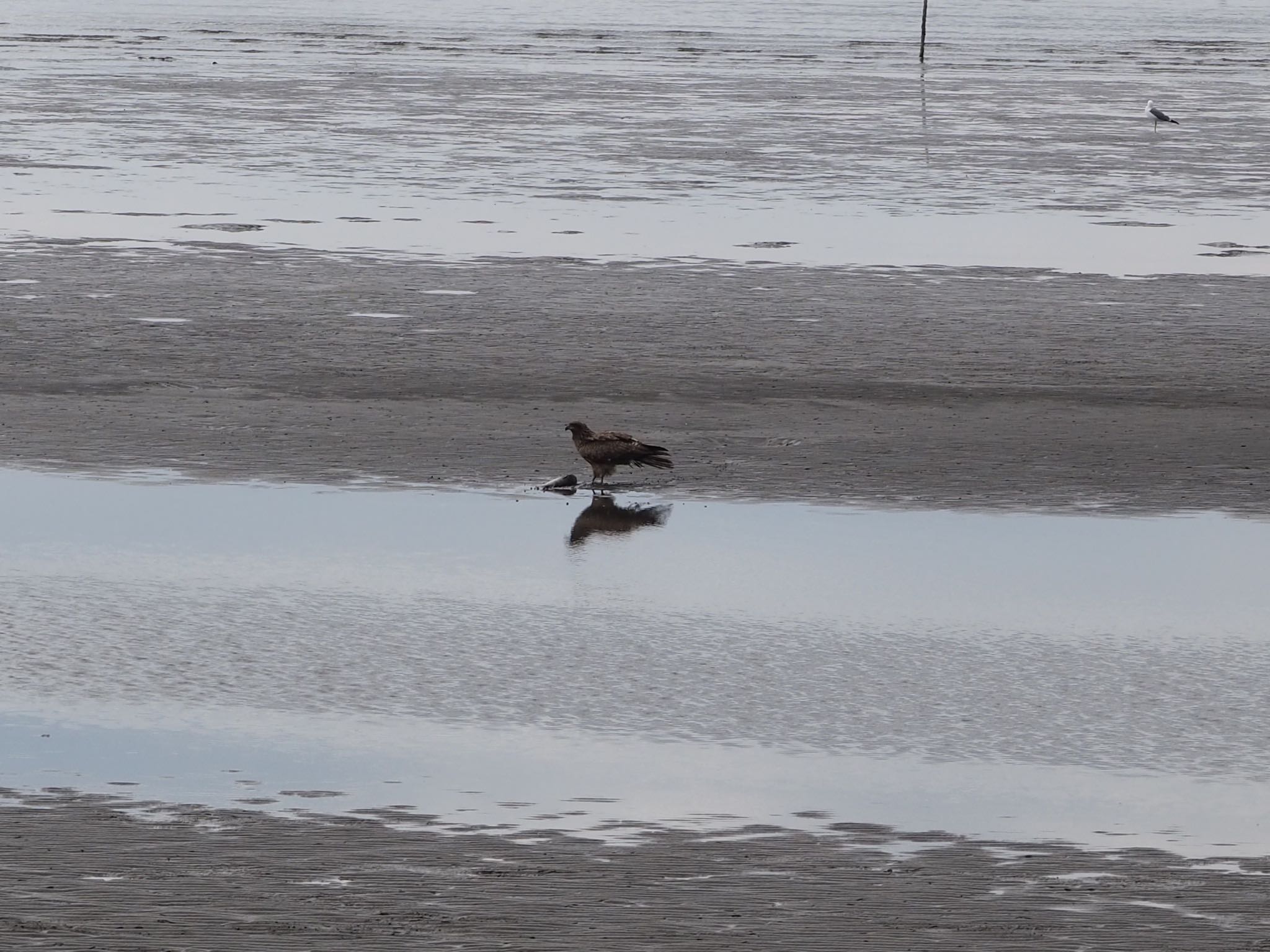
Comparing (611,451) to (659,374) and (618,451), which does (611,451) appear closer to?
(618,451)

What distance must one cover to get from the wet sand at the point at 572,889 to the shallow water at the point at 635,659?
23 centimetres

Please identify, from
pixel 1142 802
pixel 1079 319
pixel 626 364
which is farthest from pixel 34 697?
pixel 1079 319

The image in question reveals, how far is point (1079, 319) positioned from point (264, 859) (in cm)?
1205

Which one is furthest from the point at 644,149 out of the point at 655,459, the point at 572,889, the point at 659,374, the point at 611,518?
the point at 572,889

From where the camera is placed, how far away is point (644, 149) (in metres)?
31.5

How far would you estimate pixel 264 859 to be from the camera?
6242 mm

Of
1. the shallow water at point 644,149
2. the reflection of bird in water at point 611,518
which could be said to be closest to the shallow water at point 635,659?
the reflection of bird in water at point 611,518

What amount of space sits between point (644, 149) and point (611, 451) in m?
20.5

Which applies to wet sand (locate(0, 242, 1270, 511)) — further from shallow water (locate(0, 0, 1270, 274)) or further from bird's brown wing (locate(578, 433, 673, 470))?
shallow water (locate(0, 0, 1270, 274))

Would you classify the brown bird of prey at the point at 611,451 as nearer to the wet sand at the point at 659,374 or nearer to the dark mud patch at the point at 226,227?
the wet sand at the point at 659,374

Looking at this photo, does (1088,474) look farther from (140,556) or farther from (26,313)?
(26,313)

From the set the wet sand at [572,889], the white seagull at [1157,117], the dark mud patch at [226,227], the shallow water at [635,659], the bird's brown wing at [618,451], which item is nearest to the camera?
the wet sand at [572,889]

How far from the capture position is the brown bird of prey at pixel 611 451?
452 inches

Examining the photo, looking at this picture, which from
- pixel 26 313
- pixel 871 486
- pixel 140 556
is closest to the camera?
pixel 140 556
